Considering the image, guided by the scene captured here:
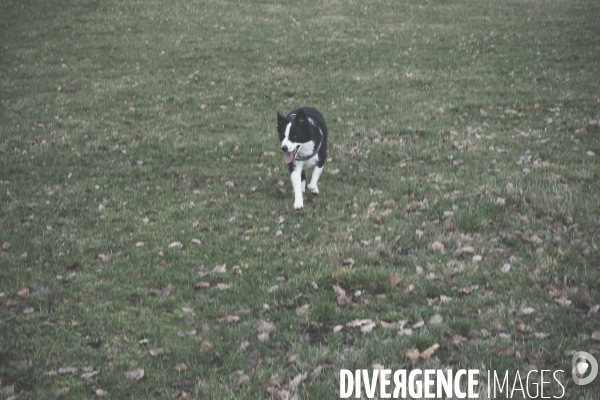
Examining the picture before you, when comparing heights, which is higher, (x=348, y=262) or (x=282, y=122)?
(x=282, y=122)

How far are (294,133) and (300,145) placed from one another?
0.34 m

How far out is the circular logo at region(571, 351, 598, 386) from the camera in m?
5.14

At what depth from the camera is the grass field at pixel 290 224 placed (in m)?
6.07

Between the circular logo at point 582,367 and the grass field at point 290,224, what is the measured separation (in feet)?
0.28

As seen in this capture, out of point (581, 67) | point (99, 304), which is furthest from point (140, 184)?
point (581, 67)

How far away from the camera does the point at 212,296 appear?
788cm

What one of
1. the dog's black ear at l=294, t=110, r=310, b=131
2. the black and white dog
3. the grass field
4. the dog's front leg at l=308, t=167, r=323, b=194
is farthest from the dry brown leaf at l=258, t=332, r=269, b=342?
the dog's front leg at l=308, t=167, r=323, b=194

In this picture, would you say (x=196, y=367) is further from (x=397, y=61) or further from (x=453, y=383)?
(x=397, y=61)

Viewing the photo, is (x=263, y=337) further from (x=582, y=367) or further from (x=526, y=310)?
(x=582, y=367)

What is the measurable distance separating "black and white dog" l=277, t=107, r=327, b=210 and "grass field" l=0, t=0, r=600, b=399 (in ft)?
1.86

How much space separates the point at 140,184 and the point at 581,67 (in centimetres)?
1892

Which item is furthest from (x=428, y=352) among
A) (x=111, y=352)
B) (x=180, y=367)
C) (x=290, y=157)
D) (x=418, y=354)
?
(x=290, y=157)

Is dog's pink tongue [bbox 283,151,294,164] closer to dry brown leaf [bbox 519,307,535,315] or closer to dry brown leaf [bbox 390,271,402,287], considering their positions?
dry brown leaf [bbox 390,271,402,287]

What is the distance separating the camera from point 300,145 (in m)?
11.2
